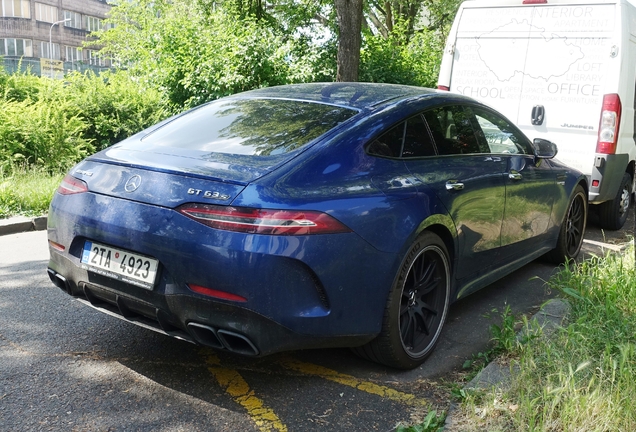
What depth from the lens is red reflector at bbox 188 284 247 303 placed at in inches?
121

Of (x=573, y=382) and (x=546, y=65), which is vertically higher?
(x=546, y=65)

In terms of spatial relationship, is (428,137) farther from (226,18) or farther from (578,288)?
(226,18)

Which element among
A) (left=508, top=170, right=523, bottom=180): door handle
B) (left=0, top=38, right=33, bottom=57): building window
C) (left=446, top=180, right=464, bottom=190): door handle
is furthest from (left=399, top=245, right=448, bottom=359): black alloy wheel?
(left=0, top=38, right=33, bottom=57): building window

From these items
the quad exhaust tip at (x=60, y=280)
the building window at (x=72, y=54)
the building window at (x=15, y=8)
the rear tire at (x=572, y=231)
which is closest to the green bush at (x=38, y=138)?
the quad exhaust tip at (x=60, y=280)

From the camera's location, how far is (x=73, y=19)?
76.6 m

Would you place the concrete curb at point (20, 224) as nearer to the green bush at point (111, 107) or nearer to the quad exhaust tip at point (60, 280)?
the quad exhaust tip at point (60, 280)

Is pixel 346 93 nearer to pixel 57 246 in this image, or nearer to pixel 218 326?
pixel 218 326

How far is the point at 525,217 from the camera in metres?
5.27

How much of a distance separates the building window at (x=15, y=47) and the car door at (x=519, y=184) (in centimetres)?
7172

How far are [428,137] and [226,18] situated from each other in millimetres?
11513

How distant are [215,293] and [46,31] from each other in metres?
76.3

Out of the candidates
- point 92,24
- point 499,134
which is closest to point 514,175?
point 499,134

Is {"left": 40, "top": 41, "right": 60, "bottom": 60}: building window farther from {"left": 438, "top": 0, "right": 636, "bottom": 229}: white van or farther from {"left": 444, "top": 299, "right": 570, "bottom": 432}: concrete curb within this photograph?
{"left": 444, "top": 299, "right": 570, "bottom": 432}: concrete curb

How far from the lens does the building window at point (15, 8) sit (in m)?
67.1
